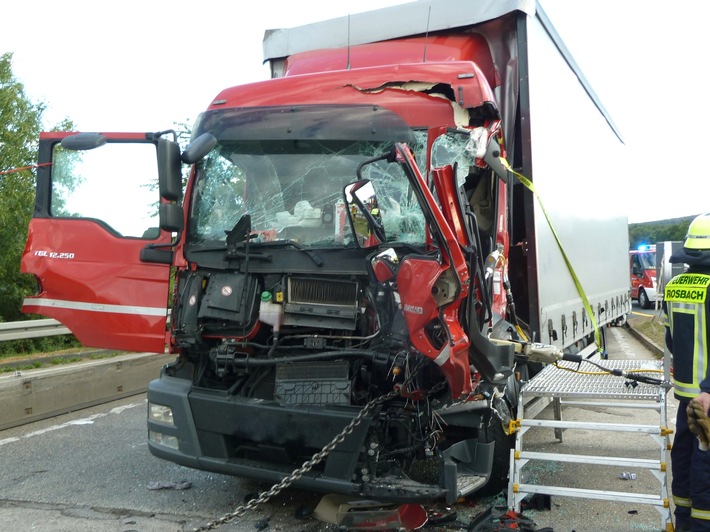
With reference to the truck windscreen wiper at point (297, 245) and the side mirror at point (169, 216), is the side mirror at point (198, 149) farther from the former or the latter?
the truck windscreen wiper at point (297, 245)

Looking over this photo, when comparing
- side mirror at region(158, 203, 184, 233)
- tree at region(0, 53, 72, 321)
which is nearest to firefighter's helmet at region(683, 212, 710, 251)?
side mirror at region(158, 203, 184, 233)

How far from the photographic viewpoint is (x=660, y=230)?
52.6 metres

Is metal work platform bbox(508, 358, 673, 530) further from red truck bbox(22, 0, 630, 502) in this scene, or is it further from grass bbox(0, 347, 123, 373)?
grass bbox(0, 347, 123, 373)

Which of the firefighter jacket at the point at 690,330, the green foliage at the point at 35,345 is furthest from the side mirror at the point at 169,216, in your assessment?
the green foliage at the point at 35,345

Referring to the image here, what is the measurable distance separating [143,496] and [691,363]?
3861 mm

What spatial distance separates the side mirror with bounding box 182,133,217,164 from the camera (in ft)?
14.7

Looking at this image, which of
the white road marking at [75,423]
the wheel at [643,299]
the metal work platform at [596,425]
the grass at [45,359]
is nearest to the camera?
the metal work platform at [596,425]

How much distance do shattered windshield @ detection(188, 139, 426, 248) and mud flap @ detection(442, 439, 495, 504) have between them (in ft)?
4.12

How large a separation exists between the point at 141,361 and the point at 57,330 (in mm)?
1969

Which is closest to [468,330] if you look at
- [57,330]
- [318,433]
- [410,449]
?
[410,449]

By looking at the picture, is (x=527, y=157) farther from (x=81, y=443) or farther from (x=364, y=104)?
(x=81, y=443)

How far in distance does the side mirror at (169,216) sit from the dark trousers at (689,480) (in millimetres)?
3414

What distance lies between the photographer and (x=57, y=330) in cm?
1054

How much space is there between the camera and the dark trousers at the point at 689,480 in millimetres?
3887
